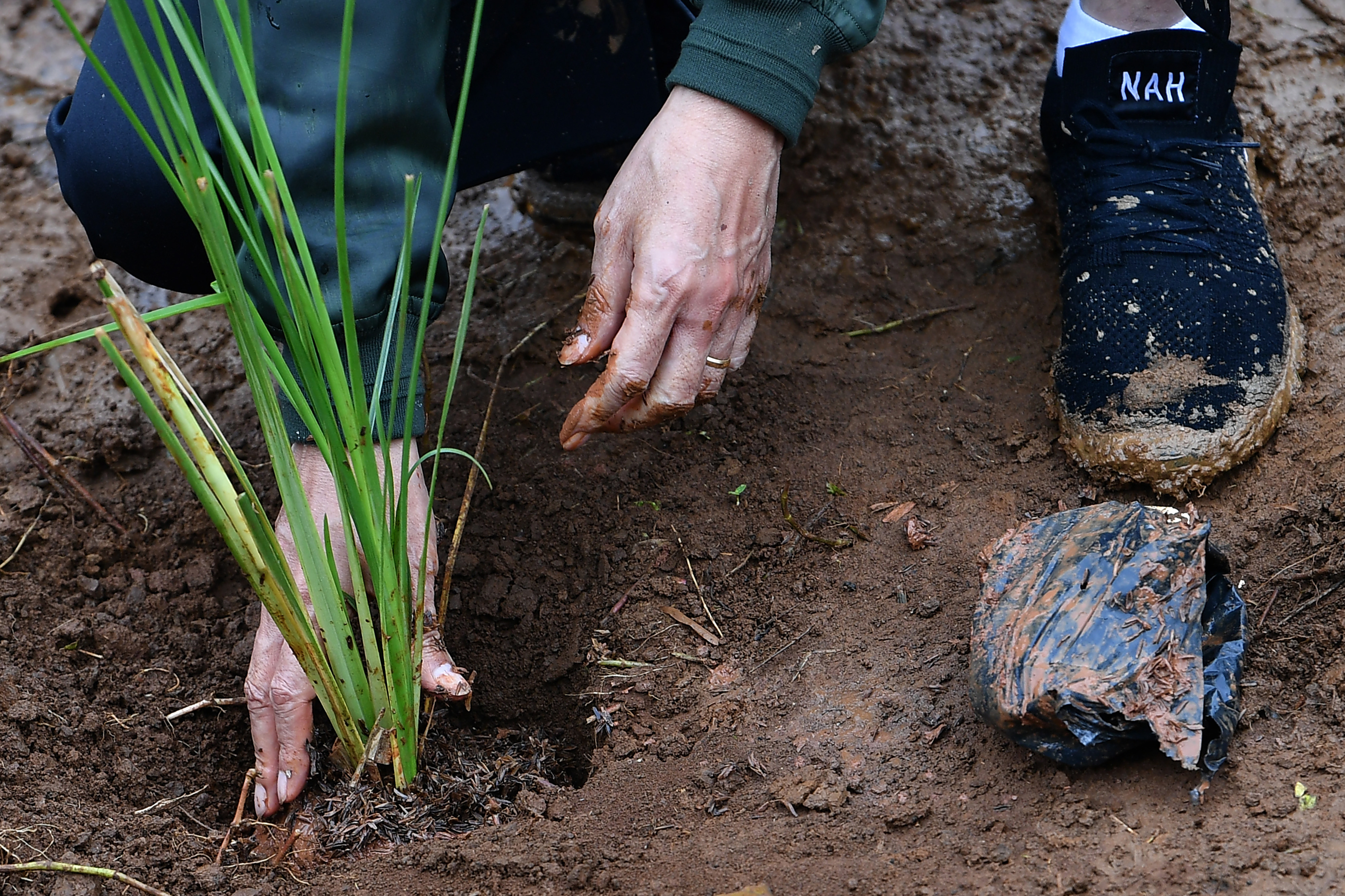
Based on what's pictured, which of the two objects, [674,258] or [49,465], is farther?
[49,465]

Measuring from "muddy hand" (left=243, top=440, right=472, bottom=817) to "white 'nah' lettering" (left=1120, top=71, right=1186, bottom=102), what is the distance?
4.17 ft

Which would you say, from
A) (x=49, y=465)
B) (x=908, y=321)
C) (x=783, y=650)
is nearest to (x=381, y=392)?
(x=783, y=650)

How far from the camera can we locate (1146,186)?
1595 millimetres

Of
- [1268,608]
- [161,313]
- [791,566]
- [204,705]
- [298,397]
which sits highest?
[161,313]

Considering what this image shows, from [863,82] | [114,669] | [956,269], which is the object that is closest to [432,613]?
[114,669]

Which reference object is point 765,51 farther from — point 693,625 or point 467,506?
point 693,625

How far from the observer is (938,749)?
1141 millimetres

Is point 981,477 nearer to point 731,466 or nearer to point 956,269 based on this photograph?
point 731,466

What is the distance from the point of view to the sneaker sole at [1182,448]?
1.40m

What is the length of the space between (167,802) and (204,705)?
0.55ft

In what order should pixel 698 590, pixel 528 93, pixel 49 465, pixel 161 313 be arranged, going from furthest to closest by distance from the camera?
pixel 528 93
pixel 49 465
pixel 698 590
pixel 161 313

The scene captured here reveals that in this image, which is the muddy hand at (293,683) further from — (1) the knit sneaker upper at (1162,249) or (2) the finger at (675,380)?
(1) the knit sneaker upper at (1162,249)

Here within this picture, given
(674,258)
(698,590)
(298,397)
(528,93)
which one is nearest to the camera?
(298,397)

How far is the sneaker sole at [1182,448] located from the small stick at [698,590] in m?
0.60
